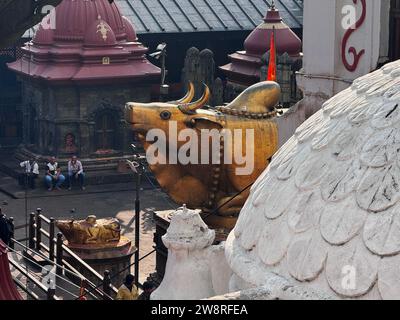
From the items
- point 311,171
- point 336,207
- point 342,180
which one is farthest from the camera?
point 311,171

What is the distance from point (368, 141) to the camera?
9773 millimetres

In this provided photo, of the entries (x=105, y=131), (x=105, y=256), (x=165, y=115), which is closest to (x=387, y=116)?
(x=165, y=115)

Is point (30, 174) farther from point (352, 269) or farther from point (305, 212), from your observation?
point (352, 269)

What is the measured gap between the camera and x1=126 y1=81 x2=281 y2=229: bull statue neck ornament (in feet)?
72.5

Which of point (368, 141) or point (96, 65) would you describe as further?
point (96, 65)

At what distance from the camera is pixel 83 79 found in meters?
36.2

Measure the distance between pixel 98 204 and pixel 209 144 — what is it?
425 inches

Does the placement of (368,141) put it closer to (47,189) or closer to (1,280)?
(1,280)

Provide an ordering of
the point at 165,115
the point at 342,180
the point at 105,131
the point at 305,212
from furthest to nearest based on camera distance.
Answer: the point at 105,131 → the point at 165,115 → the point at 305,212 → the point at 342,180

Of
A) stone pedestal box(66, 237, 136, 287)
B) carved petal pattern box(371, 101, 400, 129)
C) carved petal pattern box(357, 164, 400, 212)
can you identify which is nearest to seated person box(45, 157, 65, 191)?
stone pedestal box(66, 237, 136, 287)

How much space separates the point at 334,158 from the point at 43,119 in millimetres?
27804

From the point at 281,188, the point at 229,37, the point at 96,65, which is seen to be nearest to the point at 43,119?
the point at 96,65

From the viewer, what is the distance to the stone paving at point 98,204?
3066 cm

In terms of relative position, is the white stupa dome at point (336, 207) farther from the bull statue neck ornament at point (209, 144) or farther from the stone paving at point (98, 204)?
the stone paving at point (98, 204)
